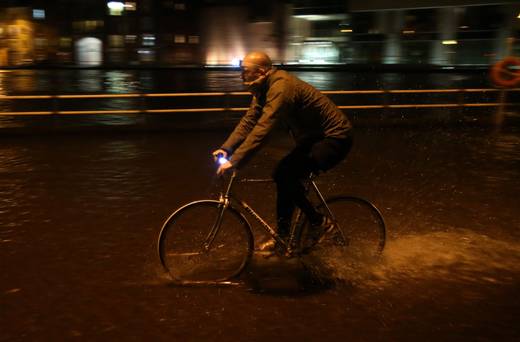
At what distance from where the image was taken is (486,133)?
41.7ft

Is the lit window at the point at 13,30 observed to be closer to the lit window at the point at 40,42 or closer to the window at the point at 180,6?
the lit window at the point at 40,42

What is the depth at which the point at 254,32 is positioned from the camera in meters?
58.4

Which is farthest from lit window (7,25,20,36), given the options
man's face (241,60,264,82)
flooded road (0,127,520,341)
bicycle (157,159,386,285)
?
man's face (241,60,264,82)

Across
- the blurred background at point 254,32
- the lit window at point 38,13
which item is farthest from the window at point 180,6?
the lit window at point 38,13

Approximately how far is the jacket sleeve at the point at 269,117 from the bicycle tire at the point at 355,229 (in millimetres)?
996

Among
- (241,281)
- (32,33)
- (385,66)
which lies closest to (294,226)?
(241,281)

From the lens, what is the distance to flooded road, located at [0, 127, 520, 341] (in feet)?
13.4

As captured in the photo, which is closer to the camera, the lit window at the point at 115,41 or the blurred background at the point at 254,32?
the blurred background at the point at 254,32

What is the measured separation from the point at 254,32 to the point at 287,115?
55.5m

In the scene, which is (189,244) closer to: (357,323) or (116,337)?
(116,337)

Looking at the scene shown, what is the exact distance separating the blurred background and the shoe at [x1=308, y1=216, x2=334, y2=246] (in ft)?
117

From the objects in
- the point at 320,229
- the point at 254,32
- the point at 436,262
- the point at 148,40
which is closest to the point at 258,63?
the point at 320,229

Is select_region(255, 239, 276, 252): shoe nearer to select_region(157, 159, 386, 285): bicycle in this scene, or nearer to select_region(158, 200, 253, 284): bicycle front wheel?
select_region(157, 159, 386, 285): bicycle

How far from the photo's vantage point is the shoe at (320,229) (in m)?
5.01
